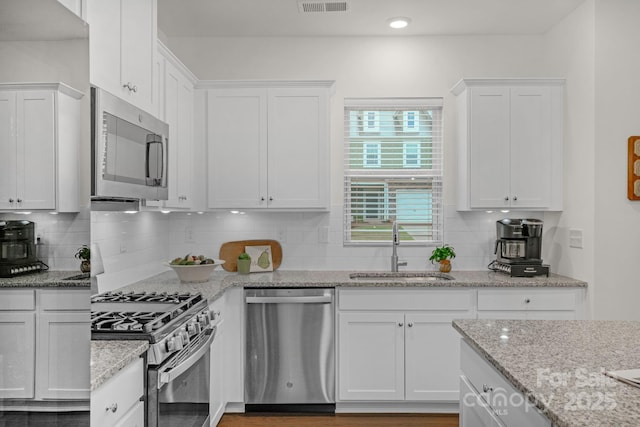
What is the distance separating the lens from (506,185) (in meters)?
3.73

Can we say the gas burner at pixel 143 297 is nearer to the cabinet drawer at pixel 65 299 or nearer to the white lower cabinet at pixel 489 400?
the white lower cabinet at pixel 489 400

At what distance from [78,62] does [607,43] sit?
11.5 feet

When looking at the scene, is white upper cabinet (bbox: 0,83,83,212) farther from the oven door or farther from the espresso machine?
the espresso machine

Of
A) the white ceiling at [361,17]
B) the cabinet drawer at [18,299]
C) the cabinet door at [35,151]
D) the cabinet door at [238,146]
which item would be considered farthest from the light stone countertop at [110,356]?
the white ceiling at [361,17]

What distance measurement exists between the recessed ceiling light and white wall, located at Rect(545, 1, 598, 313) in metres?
1.22

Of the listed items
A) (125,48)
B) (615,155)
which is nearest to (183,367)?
(125,48)

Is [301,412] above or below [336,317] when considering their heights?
below

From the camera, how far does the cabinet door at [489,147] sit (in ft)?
12.2

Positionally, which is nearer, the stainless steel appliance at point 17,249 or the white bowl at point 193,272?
the stainless steel appliance at point 17,249

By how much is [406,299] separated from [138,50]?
2.32 m

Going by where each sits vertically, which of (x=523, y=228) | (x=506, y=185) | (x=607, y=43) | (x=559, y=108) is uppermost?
(x=607, y=43)

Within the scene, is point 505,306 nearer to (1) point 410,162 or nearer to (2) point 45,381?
(1) point 410,162

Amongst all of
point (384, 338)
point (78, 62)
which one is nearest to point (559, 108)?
point (384, 338)

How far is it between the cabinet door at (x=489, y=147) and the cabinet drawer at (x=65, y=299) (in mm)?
3237
